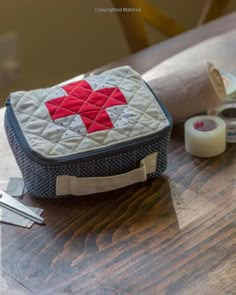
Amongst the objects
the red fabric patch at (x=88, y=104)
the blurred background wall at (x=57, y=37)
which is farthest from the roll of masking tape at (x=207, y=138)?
the blurred background wall at (x=57, y=37)

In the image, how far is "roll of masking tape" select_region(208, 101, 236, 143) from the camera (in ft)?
3.03

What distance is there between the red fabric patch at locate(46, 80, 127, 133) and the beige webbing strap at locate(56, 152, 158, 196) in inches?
2.5

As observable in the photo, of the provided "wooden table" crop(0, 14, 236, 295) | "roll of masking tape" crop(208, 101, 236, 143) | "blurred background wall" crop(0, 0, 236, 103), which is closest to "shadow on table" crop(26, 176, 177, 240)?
"wooden table" crop(0, 14, 236, 295)

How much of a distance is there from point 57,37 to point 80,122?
1084 mm

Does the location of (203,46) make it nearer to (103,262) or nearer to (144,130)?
(144,130)

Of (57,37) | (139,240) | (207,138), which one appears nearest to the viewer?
(139,240)

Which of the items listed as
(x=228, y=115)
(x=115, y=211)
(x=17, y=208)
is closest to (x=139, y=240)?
(x=115, y=211)

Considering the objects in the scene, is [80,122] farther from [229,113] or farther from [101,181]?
[229,113]

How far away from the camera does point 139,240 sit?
0.76 metres

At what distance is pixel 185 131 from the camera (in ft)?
3.03

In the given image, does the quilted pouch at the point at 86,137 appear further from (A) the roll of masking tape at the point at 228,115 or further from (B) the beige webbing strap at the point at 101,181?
(A) the roll of masking tape at the point at 228,115

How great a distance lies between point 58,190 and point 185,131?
22 cm

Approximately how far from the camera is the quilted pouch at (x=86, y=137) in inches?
31.4

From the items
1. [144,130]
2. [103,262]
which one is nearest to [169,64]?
[144,130]
